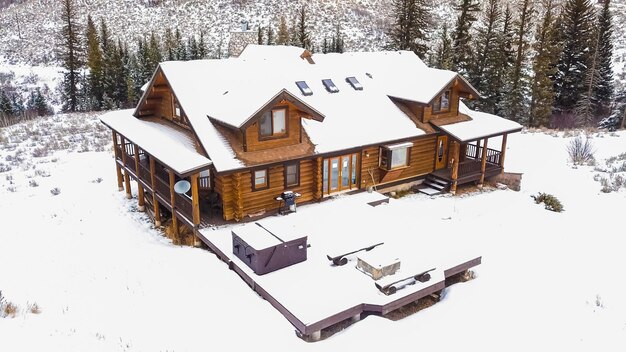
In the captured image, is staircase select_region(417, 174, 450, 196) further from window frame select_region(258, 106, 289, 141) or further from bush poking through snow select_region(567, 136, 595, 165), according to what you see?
bush poking through snow select_region(567, 136, 595, 165)

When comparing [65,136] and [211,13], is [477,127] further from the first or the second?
[211,13]

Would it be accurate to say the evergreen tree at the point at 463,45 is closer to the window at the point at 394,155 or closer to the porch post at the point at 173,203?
the window at the point at 394,155

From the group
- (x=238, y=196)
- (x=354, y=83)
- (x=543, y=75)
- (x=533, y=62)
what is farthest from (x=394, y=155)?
(x=533, y=62)

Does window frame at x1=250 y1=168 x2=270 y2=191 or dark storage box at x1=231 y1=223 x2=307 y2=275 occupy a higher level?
window frame at x1=250 y1=168 x2=270 y2=191

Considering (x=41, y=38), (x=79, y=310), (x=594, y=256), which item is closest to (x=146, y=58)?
(x=41, y=38)

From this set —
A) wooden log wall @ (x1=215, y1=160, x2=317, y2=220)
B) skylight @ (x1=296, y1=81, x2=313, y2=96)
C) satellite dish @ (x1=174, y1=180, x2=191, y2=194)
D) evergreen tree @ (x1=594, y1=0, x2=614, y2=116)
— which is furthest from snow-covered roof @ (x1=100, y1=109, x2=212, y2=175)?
evergreen tree @ (x1=594, y1=0, x2=614, y2=116)

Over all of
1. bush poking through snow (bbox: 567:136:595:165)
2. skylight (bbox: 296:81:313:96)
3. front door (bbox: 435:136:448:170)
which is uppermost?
skylight (bbox: 296:81:313:96)
